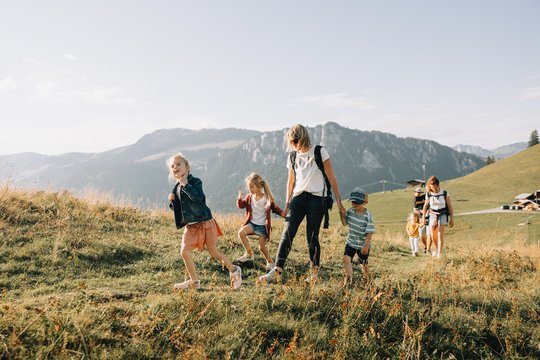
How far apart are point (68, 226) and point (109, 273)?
2863 millimetres

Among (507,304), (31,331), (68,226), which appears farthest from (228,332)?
(68,226)

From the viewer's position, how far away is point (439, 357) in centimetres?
408

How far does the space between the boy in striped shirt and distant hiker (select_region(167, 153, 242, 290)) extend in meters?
1.96

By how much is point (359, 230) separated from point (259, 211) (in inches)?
88.8

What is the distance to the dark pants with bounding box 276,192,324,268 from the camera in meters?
5.74

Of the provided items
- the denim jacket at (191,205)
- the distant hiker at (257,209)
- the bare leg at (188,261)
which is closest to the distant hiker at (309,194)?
the bare leg at (188,261)

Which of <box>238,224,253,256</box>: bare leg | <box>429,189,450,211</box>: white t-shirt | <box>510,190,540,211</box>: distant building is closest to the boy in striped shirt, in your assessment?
<box>238,224,253,256</box>: bare leg

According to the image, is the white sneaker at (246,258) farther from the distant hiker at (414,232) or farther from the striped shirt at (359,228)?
the distant hiker at (414,232)

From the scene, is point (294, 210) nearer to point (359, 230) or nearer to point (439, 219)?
point (359, 230)

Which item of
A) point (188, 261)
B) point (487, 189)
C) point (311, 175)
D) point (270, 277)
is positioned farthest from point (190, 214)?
point (487, 189)

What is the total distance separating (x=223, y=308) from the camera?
167 inches

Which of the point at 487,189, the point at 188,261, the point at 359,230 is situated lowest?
the point at 487,189

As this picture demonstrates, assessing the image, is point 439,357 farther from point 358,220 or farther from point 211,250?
point 211,250

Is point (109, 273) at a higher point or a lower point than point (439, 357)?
higher
